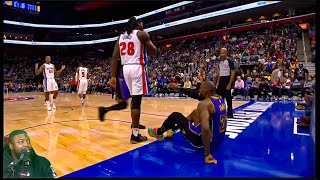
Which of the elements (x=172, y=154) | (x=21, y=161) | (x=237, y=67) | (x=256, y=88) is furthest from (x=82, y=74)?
(x=237, y=67)

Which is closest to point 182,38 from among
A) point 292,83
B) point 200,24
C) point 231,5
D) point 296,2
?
point 200,24

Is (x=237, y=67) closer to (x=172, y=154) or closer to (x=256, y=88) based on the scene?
(x=256, y=88)

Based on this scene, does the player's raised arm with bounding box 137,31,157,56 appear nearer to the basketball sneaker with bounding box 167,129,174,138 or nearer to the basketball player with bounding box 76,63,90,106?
the basketball sneaker with bounding box 167,129,174,138

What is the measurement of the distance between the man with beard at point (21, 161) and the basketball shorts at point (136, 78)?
1.46 metres

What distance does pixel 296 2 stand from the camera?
14000 millimetres

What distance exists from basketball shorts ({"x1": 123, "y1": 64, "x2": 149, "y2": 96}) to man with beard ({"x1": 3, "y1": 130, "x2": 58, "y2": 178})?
146cm

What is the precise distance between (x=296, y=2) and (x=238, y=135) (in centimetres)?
1407

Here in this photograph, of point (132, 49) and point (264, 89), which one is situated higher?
point (132, 49)

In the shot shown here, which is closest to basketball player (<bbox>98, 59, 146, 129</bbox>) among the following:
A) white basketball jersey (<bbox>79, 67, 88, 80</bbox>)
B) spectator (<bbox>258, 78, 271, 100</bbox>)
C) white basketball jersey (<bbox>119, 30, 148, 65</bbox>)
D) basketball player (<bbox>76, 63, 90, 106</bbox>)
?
white basketball jersey (<bbox>119, 30, 148, 65</bbox>)

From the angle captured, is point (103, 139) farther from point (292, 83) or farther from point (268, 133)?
point (292, 83)

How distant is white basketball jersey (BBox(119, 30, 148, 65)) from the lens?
2.84 meters

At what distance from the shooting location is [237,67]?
38.2 ft

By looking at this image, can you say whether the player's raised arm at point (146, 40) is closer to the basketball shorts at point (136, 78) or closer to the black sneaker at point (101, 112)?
the basketball shorts at point (136, 78)

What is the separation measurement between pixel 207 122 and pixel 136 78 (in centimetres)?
111
